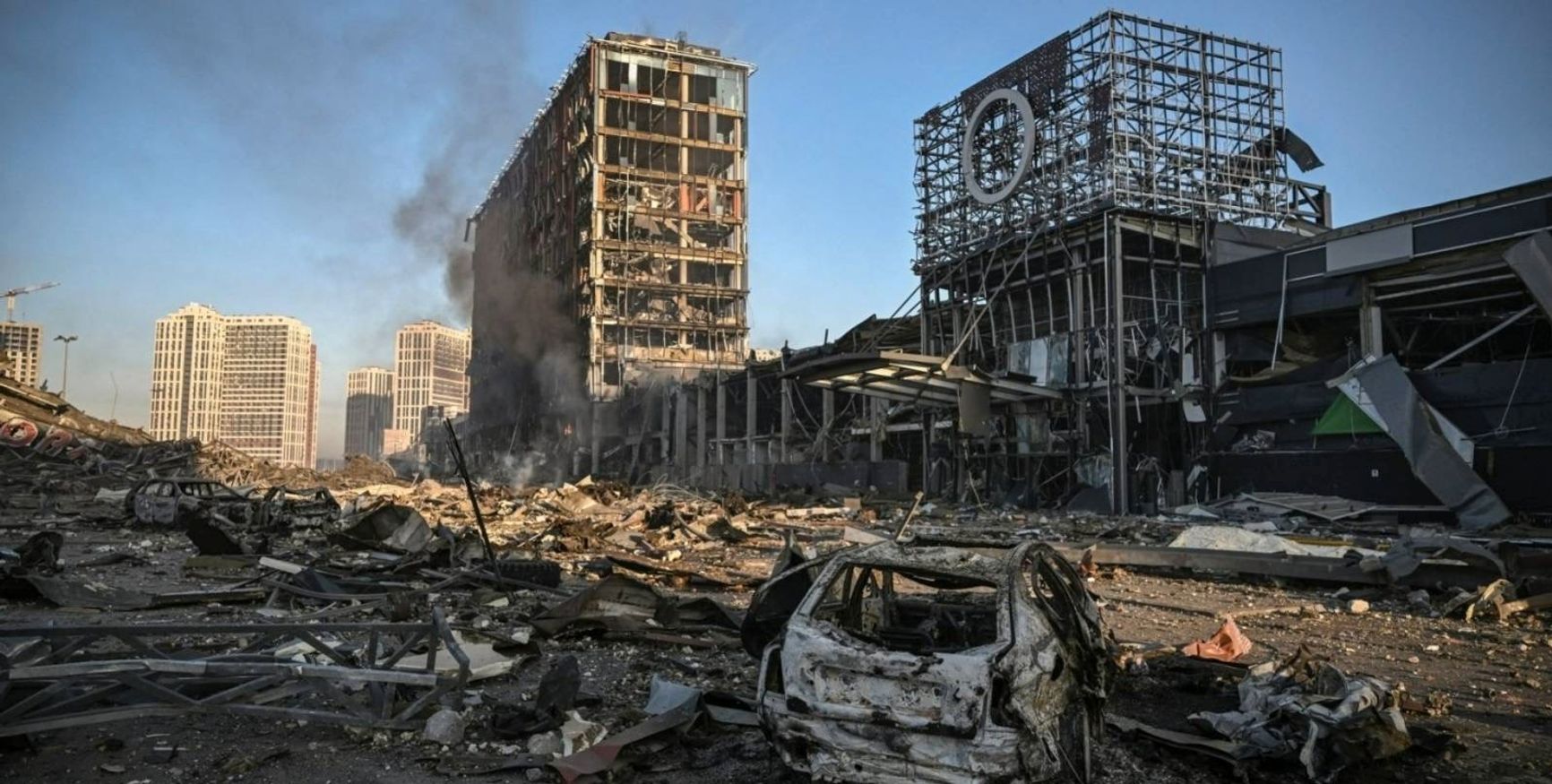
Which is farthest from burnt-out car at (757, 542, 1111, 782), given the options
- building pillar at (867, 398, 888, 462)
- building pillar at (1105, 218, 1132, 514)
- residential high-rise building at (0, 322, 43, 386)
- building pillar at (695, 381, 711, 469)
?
residential high-rise building at (0, 322, 43, 386)

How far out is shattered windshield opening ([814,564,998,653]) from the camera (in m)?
5.22

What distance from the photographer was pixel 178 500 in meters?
19.5

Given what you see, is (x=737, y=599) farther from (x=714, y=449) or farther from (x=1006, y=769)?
(x=714, y=449)

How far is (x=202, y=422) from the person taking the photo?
112 metres

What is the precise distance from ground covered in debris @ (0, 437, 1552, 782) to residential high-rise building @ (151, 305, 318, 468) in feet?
350

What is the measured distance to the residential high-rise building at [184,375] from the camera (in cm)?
11025

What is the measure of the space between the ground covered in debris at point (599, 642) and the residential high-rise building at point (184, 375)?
349 feet

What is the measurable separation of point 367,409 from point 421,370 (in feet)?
54.3

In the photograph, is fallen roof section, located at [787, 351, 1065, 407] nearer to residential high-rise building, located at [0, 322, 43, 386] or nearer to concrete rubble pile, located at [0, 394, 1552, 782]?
concrete rubble pile, located at [0, 394, 1552, 782]

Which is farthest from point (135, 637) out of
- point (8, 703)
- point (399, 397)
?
point (399, 397)

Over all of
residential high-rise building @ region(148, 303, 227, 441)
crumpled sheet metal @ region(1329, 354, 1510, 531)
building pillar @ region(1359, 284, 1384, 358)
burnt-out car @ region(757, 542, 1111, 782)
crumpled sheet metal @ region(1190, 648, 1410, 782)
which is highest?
residential high-rise building @ region(148, 303, 227, 441)

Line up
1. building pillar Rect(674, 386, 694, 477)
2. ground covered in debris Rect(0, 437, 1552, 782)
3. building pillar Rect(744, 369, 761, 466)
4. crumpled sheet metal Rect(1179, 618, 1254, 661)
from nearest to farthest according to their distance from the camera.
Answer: ground covered in debris Rect(0, 437, 1552, 782), crumpled sheet metal Rect(1179, 618, 1254, 661), building pillar Rect(744, 369, 761, 466), building pillar Rect(674, 386, 694, 477)

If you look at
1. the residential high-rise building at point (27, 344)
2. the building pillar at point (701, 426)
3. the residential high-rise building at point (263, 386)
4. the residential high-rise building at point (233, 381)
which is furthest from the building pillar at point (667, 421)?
the residential high-rise building at point (263, 386)

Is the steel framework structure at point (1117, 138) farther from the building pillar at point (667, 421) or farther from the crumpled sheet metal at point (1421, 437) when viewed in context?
the building pillar at point (667, 421)
